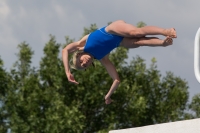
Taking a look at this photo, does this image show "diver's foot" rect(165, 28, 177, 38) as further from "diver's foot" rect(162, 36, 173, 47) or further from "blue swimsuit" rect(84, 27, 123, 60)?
"blue swimsuit" rect(84, 27, 123, 60)

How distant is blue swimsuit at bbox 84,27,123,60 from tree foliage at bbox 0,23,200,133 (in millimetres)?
16602

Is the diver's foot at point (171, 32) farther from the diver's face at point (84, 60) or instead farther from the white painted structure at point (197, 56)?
the diver's face at point (84, 60)

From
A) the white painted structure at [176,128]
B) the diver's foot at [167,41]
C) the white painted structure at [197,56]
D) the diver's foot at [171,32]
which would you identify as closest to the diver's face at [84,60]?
the white painted structure at [176,128]

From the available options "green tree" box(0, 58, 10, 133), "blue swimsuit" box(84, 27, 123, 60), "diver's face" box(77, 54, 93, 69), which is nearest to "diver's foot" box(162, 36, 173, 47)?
"blue swimsuit" box(84, 27, 123, 60)

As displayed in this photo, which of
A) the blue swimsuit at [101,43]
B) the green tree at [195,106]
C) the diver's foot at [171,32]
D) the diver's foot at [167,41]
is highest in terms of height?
the blue swimsuit at [101,43]

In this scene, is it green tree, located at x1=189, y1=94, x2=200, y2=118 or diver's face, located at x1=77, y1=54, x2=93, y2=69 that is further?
green tree, located at x1=189, y1=94, x2=200, y2=118

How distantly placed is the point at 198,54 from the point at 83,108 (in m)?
19.3

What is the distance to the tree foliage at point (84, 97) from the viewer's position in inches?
1061

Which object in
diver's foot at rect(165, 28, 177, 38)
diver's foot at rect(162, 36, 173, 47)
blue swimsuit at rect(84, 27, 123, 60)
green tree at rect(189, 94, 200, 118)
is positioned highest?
blue swimsuit at rect(84, 27, 123, 60)

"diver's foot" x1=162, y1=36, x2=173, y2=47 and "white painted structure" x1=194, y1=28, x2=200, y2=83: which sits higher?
"diver's foot" x1=162, y1=36, x2=173, y2=47

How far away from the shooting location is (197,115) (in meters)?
29.5

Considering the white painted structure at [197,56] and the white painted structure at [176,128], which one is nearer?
the white painted structure at [197,56]

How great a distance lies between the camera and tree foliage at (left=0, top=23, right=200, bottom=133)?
26953 mm

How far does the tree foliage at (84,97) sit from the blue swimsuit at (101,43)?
16602 millimetres
